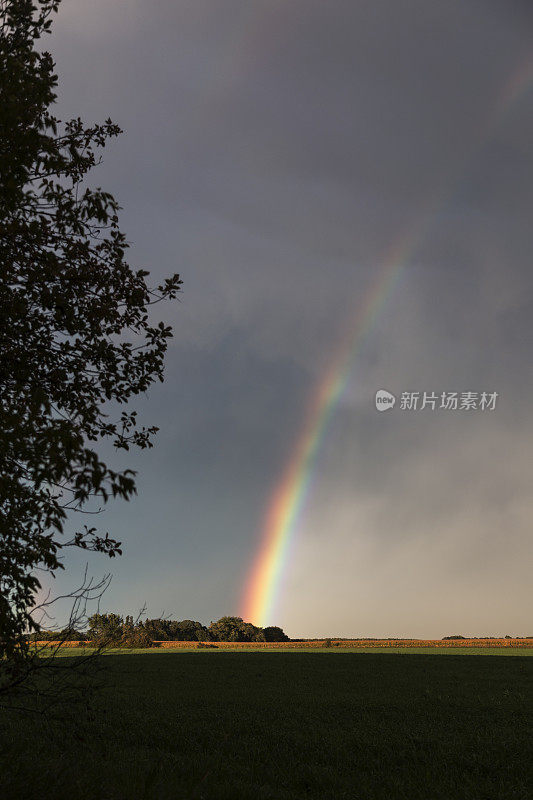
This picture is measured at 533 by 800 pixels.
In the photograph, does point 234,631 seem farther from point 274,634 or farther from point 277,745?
point 277,745

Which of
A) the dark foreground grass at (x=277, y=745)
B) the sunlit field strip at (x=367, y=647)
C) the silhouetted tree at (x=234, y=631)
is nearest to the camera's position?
the dark foreground grass at (x=277, y=745)

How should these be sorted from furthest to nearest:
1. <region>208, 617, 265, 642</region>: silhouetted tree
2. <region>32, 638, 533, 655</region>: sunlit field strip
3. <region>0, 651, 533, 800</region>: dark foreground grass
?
<region>208, 617, 265, 642</region>: silhouetted tree → <region>32, 638, 533, 655</region>: sunlit field strip → <region>0, 651, 533, 800</region>: dark foreground grass

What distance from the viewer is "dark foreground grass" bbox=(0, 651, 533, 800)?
29.9 feet

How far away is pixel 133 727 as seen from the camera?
51.4 feet

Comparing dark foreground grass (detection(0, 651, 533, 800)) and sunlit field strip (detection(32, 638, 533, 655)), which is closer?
dark foreground grass (detection(0, 651, 533, 800))

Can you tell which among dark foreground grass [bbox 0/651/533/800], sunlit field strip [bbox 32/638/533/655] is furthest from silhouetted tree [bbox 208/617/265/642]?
dark foreground grass [bbox 0/651/533/800]

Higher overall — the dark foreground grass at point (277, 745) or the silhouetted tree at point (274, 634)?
the dark foreground grass at point (277, 745)

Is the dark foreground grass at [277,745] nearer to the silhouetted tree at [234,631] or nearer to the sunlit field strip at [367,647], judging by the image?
the sunlit field strip at [367,647]

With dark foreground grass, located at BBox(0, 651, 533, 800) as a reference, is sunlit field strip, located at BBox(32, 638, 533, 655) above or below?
below

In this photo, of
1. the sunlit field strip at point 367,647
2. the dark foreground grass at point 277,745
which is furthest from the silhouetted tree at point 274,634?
the dark foreground grass at point 277,745

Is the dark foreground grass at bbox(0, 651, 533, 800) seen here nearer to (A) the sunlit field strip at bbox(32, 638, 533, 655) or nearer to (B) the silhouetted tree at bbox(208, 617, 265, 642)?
(A) the sunlit field strip at bbox(32, 638, 533, 655)

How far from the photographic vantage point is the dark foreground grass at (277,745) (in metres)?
9.12

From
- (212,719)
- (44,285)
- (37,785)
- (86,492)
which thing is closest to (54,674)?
(37,785)

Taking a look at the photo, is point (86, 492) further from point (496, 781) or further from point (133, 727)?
point (133, 727)
